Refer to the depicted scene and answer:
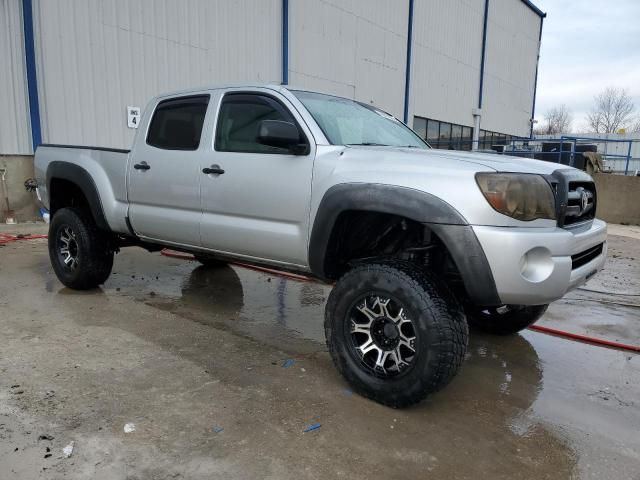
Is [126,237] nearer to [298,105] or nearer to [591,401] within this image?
[298,105]

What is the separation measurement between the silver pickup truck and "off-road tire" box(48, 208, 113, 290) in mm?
497

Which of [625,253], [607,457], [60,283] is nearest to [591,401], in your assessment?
[607,457]

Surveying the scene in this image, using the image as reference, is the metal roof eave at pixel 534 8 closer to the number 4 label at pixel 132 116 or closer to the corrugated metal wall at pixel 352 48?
the corrugated metal wall at pixel 352 48

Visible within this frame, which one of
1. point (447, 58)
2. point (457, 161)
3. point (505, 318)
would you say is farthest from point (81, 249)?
point (447, 58)

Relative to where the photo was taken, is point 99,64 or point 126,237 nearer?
point 126,237

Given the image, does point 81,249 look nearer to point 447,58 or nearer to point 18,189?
point 18,189

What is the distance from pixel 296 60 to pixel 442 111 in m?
10.3

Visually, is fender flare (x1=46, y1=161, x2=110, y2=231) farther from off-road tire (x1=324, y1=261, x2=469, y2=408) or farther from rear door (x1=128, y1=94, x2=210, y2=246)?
off-road tire (x1=324, y1=261, x2=469, y2=408)

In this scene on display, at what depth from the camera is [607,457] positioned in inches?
103

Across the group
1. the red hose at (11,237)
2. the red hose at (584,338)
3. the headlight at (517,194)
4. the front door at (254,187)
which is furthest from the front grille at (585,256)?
the red hose at (11,237)

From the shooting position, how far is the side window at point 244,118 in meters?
3.71

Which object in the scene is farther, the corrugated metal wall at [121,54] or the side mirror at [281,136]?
the corrugated metal wall at [121,54]

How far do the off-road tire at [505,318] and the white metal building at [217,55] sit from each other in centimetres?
902

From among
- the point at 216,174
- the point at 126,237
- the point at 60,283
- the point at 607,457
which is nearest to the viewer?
the point at 607,457
